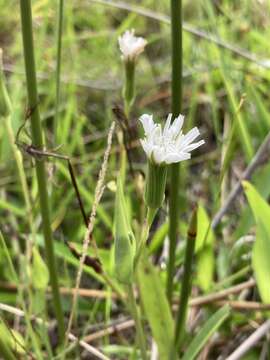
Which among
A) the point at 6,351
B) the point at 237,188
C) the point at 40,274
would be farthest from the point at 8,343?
the point at 237,188

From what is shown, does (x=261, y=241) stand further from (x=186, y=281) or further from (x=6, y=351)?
(x=6, y=351)

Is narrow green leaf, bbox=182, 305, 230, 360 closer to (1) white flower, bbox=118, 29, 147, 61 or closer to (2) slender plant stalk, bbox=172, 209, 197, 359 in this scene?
(2) slender plant stalk, bbox=172, 209, 197, 359

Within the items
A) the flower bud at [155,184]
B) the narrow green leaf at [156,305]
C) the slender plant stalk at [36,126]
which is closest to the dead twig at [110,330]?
the slender plant stalk at [36,126]

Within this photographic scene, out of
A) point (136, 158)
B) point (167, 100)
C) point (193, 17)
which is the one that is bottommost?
point (136, 158)

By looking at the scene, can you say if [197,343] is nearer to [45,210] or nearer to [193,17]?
[45,210]

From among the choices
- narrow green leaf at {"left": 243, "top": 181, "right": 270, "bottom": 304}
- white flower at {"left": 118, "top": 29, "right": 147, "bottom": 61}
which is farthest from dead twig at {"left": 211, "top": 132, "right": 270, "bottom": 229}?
white flower at {"left": 118, "top": 29, "right": 147, "bottom": 61}

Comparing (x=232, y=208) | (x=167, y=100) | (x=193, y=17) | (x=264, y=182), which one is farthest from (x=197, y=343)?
(x=193, y=17)

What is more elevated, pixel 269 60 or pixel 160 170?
pixel 269 60
